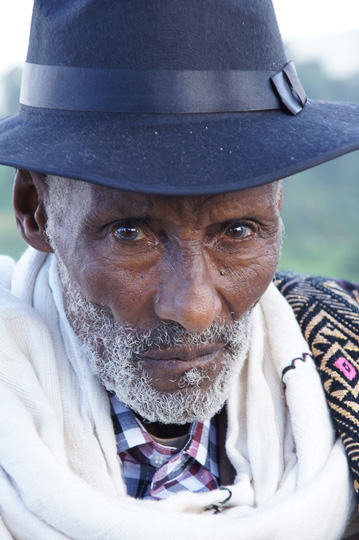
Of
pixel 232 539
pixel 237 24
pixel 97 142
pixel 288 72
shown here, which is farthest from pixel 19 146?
pixel 232 539

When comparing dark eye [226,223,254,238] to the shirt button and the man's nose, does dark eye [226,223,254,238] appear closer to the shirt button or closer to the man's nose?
the man's nose

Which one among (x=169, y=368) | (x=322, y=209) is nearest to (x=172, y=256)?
(x=169, y=368)

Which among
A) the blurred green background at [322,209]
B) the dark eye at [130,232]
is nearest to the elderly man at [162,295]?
the dark eye at [130,232]

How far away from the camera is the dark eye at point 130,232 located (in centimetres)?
172

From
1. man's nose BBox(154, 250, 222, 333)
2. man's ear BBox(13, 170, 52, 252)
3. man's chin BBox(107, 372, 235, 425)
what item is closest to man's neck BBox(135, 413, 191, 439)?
man's chin BBox(107, 372, 235, 425)

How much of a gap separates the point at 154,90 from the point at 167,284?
1.62 feet

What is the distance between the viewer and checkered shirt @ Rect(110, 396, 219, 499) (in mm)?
1972

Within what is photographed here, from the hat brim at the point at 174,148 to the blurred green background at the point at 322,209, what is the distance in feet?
18.6

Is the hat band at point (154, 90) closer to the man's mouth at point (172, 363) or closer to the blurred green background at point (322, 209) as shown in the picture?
the man's mouth at point (172, 363)

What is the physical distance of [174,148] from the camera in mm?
1515

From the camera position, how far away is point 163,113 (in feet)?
5.12

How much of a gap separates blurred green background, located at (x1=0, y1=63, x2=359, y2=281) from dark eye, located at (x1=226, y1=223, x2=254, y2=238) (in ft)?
17.9

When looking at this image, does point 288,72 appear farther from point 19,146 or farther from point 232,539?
point 232,539

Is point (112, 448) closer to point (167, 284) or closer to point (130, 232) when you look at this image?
point (167, 284)
